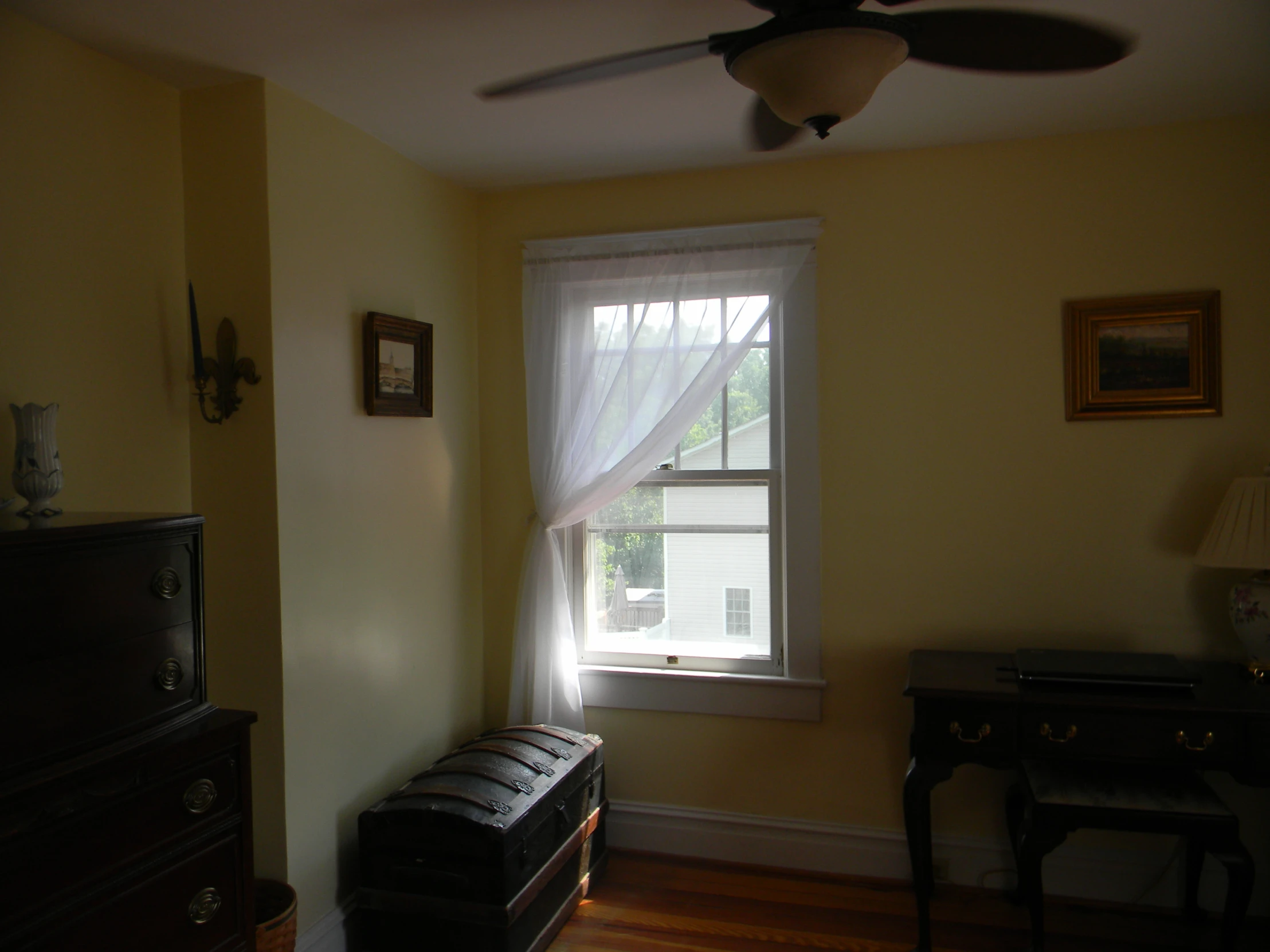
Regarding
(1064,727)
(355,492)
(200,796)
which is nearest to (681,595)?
(355,492)

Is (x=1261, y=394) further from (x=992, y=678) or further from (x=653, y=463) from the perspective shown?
(x=653, y=463)

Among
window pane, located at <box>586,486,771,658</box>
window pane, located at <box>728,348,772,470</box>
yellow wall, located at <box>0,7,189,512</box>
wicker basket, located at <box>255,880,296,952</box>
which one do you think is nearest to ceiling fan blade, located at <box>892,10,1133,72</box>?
window pane, located at <box>728,348,772,470</box>

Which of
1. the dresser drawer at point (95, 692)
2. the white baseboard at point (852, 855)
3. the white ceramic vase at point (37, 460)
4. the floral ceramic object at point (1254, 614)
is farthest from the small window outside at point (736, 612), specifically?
the white ceramic vase at point (37, 460)

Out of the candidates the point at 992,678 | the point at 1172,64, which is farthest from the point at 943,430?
the point at 1172,64

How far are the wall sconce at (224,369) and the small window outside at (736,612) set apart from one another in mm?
1792

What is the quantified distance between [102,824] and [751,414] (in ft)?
7.64

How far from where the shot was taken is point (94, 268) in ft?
7.02

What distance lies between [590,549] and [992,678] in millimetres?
1532

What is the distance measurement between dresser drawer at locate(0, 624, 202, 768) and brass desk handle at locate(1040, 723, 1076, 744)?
214 centimetres

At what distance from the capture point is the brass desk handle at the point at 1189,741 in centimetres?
230

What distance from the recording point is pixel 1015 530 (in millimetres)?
2910

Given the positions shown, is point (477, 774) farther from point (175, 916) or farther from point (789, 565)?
point (789, 565)

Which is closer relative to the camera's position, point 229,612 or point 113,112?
point 113,112

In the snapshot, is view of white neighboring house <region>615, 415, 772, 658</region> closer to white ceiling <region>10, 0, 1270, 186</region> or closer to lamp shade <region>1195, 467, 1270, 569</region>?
white ceiling <region>10, 0, 1270, 186</region>
